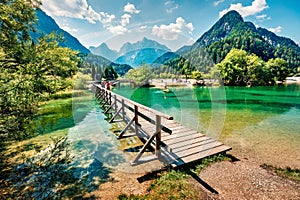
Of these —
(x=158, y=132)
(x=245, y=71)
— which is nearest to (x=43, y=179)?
(x=158, y=132)

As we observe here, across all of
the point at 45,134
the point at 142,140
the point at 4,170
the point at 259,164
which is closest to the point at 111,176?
the point at 142,140

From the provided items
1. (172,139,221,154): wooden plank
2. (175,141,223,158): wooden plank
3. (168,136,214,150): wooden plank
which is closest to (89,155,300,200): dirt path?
(175,141,223,158): wooden plank

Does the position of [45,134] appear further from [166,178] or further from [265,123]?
[265,123]

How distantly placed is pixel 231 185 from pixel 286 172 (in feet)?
5.96

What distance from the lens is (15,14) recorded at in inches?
225

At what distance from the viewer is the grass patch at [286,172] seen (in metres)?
3.83

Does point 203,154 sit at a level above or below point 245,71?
below

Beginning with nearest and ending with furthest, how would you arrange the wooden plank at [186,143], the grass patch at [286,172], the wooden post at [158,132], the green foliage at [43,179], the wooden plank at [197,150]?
the green foliage at [43,179] → the grass patch at [286,172] → the wooden post at [158,132] → the wooden plank at [197,150] → the wooden plank at [186,143]

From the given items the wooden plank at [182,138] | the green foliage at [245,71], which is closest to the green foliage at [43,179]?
the wooden plank at [182,138]

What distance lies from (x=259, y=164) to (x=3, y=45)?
8.76 m

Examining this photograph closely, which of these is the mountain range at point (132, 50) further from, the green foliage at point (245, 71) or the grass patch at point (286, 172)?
the green foliage at point (245, 71)

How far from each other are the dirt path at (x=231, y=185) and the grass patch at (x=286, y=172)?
0.70ft

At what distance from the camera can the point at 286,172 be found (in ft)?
13.3

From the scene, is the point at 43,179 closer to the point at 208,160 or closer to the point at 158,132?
the point at 158,132
